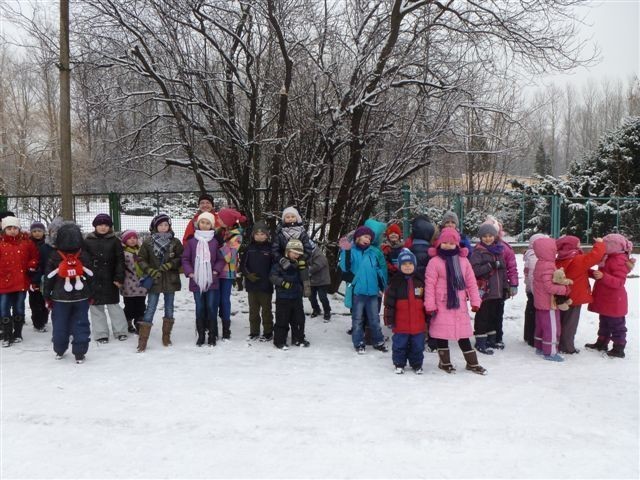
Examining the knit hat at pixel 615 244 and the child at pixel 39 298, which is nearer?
the knit hat at pixel 615 244

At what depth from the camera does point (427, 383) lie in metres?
4.79

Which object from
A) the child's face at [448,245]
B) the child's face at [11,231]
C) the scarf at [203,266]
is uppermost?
the child's face at [11,231]

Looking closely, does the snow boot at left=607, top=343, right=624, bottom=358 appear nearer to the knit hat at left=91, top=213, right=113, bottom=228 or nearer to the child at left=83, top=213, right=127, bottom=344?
the child at left=83, top=213, right=127, bottom=344

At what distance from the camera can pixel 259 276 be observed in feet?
19.8

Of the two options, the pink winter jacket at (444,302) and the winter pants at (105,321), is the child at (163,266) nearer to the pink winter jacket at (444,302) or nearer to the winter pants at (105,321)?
the winter pants at (105,321)

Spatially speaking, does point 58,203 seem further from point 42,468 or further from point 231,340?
point 42,468

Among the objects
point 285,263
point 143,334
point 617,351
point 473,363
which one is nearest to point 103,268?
point 143,334

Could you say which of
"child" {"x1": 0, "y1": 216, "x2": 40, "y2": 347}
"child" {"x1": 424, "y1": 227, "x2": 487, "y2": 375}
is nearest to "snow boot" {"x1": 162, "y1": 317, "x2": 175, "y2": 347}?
"child" {"x1": 0, "y1": 216, "x2": 40, "y2": 347}

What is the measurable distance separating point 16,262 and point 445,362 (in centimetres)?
523

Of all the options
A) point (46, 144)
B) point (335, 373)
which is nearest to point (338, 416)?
point (335, 373)

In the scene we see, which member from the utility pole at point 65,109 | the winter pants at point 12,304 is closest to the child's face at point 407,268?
the winter pants at point 12,304

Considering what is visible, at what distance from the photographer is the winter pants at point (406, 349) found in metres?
5.09

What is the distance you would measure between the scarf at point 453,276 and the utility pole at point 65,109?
5.93 m

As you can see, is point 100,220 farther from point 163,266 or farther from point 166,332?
point 166,332
